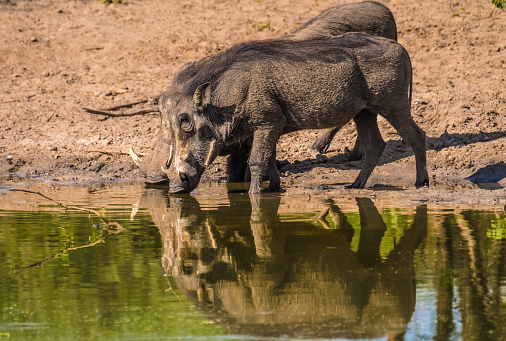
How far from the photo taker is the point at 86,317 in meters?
3.14

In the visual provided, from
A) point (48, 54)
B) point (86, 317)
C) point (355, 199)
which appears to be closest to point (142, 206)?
point (355, 199)

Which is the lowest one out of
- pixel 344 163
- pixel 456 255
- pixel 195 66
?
pixel 344 163

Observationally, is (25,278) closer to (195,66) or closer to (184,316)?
(184,316)

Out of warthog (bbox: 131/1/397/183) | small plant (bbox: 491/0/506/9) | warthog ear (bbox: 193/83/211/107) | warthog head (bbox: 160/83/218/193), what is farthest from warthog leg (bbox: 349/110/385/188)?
small plant (bbox: 491/0/506/9)

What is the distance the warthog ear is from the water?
154 centimetres

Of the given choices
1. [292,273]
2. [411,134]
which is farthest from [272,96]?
[292,273]

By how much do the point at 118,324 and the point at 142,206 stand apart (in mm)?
3504

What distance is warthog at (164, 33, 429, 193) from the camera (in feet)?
24.3

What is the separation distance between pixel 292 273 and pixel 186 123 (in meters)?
3.81

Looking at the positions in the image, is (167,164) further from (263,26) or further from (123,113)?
(263,26)

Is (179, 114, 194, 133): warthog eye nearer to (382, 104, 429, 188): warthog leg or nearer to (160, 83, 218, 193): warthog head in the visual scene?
(160, 83, 218, 193): warthog head

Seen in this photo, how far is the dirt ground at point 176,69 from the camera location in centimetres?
892

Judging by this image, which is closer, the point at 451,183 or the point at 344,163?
the point at 451,183

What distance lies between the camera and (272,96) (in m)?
7.50
